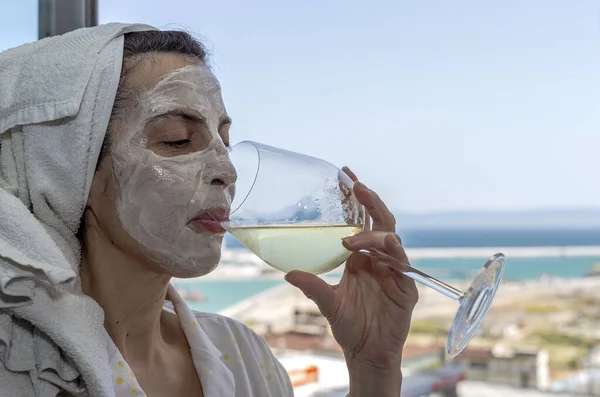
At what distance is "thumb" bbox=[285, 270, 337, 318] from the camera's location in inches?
33.8

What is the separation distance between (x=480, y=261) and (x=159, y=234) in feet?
19.1

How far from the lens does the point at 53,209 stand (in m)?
0.91

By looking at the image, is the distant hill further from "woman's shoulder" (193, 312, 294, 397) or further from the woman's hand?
the woman's hand

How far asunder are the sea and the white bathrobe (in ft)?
17.7

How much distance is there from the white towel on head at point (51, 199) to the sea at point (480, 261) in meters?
5.39

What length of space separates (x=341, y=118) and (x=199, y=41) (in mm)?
4385

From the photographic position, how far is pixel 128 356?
1027 mm

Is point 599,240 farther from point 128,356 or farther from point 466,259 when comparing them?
point 128,356

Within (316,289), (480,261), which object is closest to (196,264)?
(316,289)

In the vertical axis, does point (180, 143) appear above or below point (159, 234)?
above

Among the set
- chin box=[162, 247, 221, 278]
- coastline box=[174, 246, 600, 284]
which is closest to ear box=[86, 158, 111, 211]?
chin box=[162, 247, 221, 278]

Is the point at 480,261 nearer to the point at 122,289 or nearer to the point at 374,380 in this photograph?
the point at 374,380

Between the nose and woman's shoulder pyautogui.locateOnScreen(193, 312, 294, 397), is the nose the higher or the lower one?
the higher one

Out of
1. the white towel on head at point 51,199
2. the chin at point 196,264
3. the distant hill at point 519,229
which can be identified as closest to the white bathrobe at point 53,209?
the white towel on head at point 51,199
